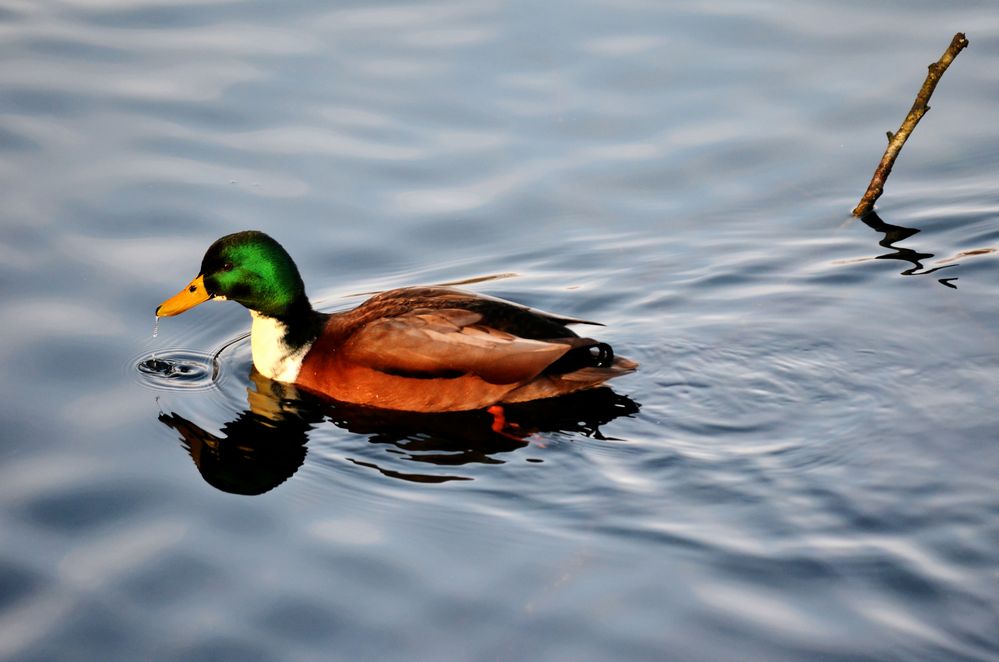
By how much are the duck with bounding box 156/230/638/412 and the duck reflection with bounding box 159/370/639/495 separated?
10 centimetres

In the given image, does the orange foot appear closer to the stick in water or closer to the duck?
the duck

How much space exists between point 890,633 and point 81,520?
420 cm

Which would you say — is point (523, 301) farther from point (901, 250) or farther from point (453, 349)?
point (901, 250)

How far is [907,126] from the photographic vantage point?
10.5 metres

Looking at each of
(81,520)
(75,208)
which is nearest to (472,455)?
(81,520)

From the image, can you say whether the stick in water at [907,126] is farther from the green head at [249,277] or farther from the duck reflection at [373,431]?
the green head at [249,277]

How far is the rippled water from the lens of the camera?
21.7 feet

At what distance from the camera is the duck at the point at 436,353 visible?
8719mm

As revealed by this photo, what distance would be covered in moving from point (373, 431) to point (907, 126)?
487 cm

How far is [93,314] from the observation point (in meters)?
9.64

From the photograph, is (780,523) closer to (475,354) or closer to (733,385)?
(733,385)

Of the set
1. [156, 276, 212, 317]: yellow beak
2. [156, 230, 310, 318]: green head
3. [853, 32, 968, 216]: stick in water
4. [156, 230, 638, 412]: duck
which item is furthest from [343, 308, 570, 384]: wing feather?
[853, 32, 968, 216]: stick in water

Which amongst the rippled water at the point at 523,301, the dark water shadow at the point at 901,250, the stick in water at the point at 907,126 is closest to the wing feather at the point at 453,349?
the rippled water at the point at 523,301

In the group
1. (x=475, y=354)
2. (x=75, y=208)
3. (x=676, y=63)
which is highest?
(x=676, y=63)
